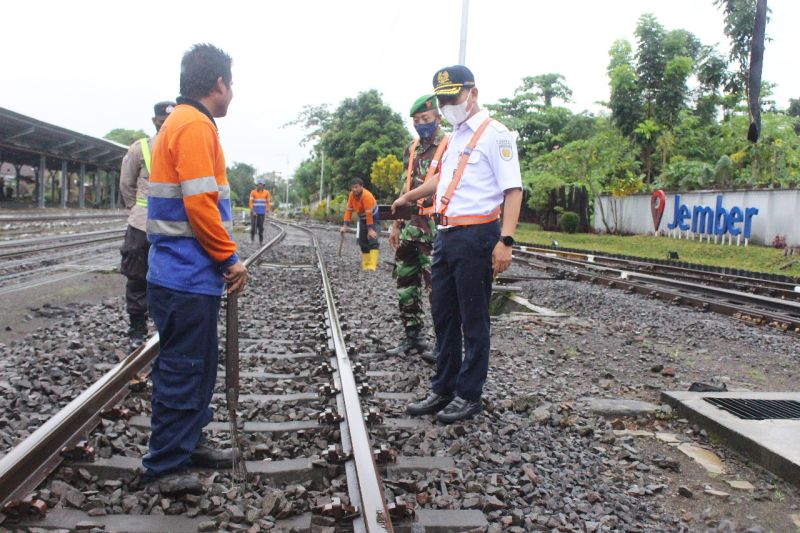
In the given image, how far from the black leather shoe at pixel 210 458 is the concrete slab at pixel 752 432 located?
99.9 inches

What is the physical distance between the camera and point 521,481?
2814 mm

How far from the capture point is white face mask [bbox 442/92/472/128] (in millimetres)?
3671

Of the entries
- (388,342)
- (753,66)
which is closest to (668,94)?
(753,66)

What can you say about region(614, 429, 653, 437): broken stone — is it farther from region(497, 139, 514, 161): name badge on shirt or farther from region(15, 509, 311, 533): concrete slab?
region(15, 509, 311, 533): concrete slab

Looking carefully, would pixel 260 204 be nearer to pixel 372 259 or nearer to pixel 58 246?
pixel 58 246

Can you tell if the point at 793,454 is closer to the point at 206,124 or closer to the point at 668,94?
the point at 206,124

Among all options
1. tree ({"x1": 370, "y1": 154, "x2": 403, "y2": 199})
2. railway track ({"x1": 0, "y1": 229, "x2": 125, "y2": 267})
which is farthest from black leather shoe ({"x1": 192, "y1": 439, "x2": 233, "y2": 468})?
tree ({"x1": 370, "y1": 154, "x2": 403, "y2": 199})

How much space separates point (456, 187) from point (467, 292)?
60 centimetres

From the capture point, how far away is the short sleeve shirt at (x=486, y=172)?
3492 mm

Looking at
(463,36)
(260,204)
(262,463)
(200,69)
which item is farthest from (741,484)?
(260,204)

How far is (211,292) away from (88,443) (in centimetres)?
95

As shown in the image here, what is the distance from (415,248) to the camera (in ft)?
17.2

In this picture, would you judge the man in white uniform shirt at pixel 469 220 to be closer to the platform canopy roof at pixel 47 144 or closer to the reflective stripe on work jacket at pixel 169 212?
the reflective stripe on work jacket at pixel 169 212

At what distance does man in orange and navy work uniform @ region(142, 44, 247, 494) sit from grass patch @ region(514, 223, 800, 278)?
1394cm
